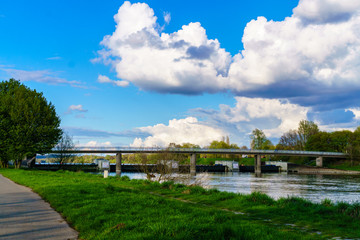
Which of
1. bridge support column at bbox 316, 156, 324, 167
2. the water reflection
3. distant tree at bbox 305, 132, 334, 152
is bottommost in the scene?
the water reflection

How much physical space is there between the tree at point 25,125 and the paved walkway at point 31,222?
42679 millimetres

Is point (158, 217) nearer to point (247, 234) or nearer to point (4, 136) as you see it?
point (247, 234)

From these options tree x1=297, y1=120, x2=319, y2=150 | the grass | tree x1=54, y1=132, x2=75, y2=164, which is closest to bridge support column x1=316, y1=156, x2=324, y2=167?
tree x1=297, y1=120, x2=319, y2=150

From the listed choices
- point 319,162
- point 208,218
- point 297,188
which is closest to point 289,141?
point 319,162

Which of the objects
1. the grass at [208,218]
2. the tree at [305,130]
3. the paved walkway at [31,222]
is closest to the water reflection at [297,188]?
the grass at [208,218]

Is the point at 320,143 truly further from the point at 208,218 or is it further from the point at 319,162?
the point at 208,218

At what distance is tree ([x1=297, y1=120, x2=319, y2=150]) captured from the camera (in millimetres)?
146750

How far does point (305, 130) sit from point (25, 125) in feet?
402

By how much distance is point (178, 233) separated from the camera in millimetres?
8312

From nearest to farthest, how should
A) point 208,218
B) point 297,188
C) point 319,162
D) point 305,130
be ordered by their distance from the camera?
point 208,218 < point 297,188 < point 319,162 < point 305,130

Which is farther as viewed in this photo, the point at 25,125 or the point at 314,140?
the point at 314,140

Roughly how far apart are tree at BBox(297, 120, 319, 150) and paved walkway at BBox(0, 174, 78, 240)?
145 metres

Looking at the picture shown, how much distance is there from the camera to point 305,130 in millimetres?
147375

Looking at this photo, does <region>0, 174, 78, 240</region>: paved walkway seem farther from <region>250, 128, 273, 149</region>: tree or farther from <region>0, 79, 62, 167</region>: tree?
<region>250, 128, 273, 149</region>: tree
